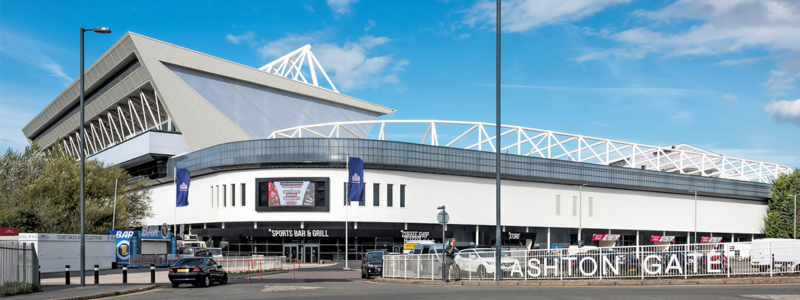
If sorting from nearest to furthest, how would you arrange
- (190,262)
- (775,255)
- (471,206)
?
(775,255) → (190,262) → (471,206)

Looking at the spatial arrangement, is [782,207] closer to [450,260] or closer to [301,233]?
[301,233]

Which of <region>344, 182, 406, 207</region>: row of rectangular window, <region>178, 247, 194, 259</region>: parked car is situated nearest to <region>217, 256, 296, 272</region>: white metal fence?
<region>178, 247, 194, 259</region>: parked car

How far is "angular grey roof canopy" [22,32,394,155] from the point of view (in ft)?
250

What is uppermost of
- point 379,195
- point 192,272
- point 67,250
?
point 379,195

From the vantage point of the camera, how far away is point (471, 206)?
227 ft

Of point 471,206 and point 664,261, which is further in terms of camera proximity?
point 471,206

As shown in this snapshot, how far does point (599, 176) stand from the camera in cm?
7894

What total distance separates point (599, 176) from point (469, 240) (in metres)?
20.3

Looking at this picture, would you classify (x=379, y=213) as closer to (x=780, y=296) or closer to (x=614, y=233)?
(x=614, y=233)

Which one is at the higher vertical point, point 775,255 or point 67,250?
point 775,255

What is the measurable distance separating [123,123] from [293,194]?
2062 inches

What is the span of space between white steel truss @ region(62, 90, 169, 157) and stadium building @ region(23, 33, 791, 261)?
559 millimetres

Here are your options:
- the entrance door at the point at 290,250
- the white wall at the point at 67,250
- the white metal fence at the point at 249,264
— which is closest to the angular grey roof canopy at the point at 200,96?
the entrance door at the point at 290,250

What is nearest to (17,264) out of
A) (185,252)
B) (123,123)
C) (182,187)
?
(185,252)
